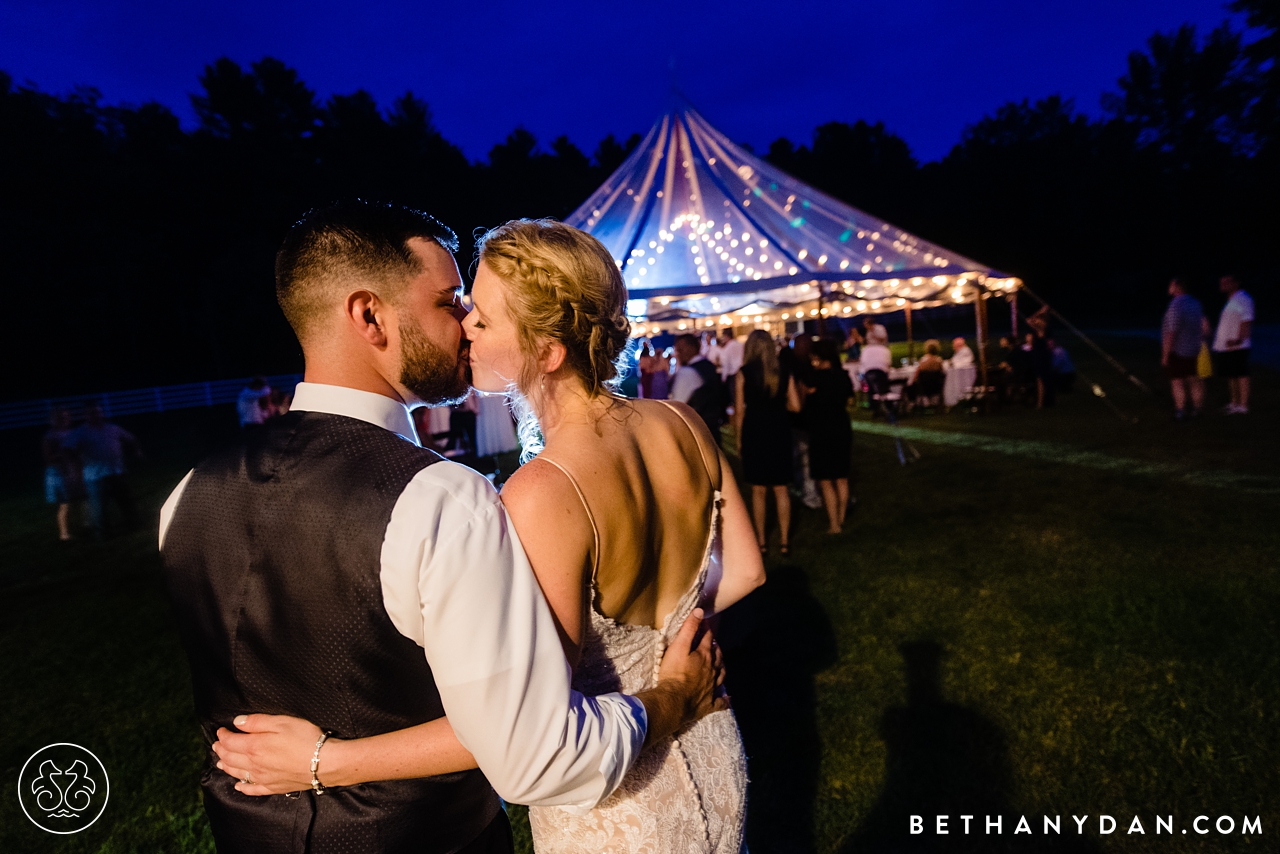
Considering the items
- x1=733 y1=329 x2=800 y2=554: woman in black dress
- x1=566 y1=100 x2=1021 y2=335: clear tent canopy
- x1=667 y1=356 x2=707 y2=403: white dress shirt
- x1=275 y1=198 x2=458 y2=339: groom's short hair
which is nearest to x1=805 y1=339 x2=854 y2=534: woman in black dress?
x1=733 y1=329 x2=800 y2=554: woman in black dress

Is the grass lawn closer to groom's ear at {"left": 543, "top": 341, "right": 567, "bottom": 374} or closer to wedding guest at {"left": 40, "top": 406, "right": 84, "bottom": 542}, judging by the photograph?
wedding guest at {"left": 40, "top": 406, "right": 84, "bottom": 542}

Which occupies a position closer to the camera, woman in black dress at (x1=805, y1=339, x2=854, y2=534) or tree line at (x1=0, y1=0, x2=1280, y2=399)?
woman in black dress at (x1=805, y1=339, x2=854, y2=534)

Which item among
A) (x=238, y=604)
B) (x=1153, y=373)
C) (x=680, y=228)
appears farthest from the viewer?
(x=1153, y=373)

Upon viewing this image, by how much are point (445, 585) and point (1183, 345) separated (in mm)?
11379

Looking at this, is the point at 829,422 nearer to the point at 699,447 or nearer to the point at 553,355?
the point at 699,447

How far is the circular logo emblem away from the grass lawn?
7cm

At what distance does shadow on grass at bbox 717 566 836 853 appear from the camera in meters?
2.85

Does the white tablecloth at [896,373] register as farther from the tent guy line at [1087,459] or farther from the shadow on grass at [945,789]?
the shadow on grass at [945,789]

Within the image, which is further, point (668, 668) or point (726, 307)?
point (726, 307)

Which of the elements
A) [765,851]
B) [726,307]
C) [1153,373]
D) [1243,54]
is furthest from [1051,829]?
[1243,54]

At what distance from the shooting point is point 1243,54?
39.6m

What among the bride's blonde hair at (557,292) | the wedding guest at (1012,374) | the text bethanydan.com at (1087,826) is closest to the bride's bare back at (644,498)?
the bride's blonde hair at (557,292)

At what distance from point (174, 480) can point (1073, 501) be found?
547 inches

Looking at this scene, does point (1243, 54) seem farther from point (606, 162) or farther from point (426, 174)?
point (426, 174)
